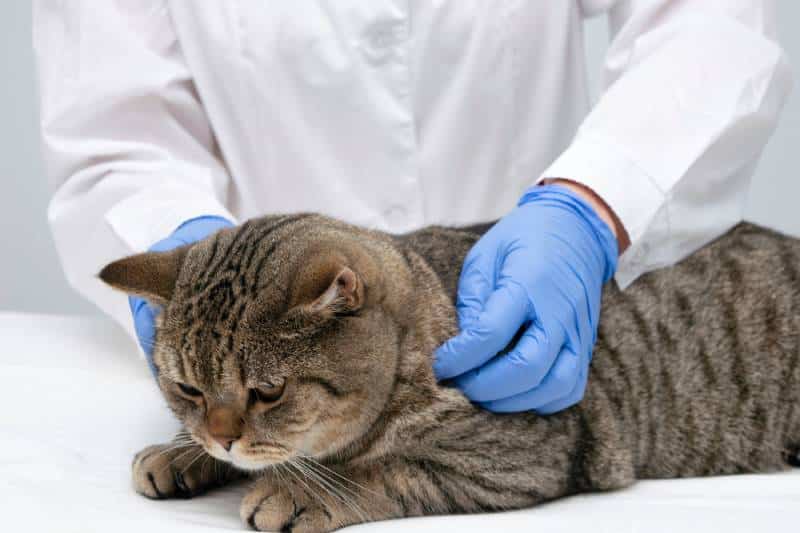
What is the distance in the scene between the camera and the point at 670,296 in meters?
1.73

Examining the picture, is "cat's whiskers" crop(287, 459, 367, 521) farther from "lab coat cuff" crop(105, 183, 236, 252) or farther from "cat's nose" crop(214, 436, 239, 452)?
Answer: "lab coat cuff" crop(105, 183, 236, 252)

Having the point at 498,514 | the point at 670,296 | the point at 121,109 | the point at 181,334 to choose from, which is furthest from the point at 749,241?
the point at 121,109

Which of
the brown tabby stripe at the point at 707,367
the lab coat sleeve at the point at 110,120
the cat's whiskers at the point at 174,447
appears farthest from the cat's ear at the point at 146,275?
the brown tabby stripe at the point at 707,367

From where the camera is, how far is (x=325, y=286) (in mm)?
1195

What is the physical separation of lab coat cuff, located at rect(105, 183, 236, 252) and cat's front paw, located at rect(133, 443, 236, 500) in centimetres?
50

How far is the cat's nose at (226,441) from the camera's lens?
1276mm

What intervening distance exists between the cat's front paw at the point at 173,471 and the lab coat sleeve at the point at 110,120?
0.61 metres

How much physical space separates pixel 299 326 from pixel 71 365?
3.13 ft

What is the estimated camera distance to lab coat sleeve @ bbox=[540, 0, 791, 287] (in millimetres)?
1609

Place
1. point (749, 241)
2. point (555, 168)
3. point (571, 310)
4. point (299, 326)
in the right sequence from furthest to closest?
point (749, 241) < point (555, 168) < point (571, 310) < point (299, 326)

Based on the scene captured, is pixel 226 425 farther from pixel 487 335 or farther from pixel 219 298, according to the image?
pixel 487 335

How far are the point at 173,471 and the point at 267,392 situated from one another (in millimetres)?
268

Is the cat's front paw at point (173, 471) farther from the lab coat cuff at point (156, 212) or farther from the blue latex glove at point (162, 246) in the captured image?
the lab coat cuff at point (156, 212)

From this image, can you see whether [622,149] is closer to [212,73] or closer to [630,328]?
[630,328]
